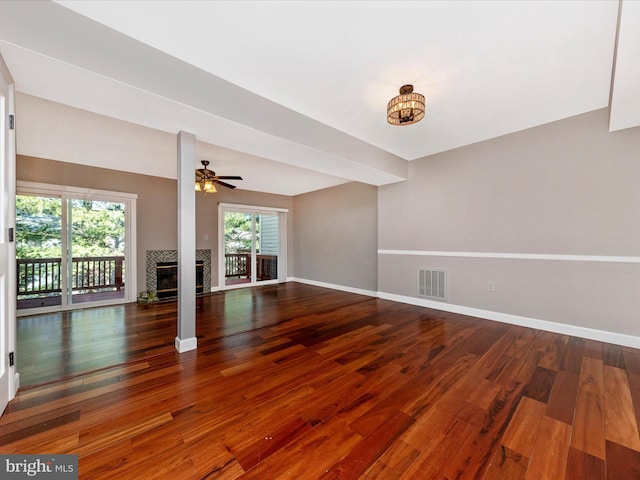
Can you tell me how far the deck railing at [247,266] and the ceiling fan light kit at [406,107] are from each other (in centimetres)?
500

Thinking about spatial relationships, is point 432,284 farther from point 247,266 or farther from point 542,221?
point 247,266

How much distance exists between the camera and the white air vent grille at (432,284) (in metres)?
4.08

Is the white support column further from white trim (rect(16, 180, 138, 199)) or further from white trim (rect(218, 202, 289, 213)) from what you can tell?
white trim (rect(218, 202, 289, 213))

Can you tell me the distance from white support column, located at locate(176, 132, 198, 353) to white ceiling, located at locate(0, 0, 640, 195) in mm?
235

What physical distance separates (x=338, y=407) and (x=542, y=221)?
3398 mm

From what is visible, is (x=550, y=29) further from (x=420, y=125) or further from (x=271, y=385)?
(x=271, y=385)

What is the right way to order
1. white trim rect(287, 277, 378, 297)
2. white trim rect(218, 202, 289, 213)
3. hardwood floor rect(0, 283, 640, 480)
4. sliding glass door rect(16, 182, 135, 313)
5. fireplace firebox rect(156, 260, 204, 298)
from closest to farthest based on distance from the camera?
hardwood floor rect(0, 283, 640, 480), sliding glass door rect(16, 182, 135, 313), fireplace firebox rect(156, 260, 204, 298), white trim rect(287, 277, 378, 297), white trim rect(218, 202, 289, 213)

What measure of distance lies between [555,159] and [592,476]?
10.7 feet

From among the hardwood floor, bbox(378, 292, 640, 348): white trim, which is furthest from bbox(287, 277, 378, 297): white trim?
the hardwood floor

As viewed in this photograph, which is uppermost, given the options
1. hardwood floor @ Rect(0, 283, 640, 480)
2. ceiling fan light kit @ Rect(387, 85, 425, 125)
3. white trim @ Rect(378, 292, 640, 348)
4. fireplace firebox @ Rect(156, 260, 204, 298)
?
ceiling fan light kit @ Rect(387, 85, 425, 125)

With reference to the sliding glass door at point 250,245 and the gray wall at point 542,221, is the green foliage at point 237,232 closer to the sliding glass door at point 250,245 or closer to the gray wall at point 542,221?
the sliding glass door at point 250,245

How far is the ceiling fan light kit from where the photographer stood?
224 centimetres

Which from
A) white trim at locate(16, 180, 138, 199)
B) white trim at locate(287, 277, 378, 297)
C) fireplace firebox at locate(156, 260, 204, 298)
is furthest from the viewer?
white trim at locate(287, 277, 378, 297)

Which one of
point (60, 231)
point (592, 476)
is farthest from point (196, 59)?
point (60, 231)
